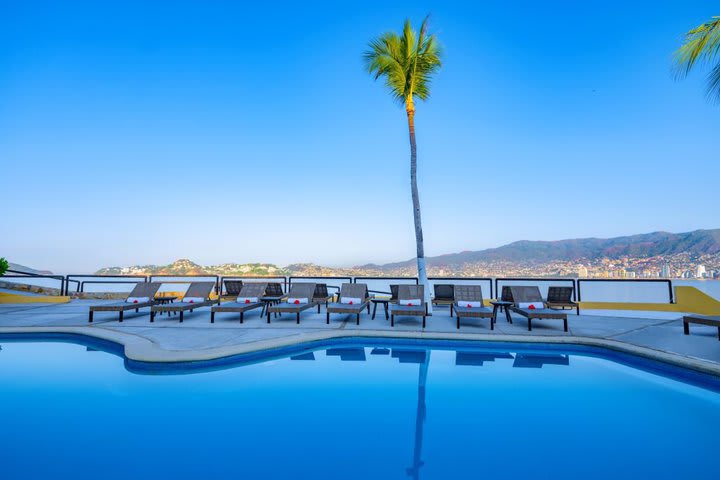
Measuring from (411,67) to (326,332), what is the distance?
7095mm

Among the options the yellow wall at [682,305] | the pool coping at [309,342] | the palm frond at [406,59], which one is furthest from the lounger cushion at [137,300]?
the yellow wall at [682,305]

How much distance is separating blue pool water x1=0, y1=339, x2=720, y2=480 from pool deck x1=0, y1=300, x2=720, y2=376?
0.34m

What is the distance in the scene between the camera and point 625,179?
21984mm

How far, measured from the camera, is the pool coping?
4.47 metres

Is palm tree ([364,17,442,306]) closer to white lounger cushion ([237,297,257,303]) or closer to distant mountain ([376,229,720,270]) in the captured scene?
white lounger cushion ([237,297,257,303])

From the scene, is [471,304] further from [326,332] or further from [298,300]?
[298,300]

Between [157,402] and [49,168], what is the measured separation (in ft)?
73.4

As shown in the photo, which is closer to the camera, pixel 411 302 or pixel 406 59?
pixel 411 302

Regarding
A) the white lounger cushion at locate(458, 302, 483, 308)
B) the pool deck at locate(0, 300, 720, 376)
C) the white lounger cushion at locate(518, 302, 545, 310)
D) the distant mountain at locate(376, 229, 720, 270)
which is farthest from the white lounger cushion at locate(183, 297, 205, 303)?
the distant mountain at locate(376, 229, 720, 270)

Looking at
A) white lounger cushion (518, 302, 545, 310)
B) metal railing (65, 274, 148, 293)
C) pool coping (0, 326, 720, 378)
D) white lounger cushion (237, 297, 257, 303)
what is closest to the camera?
pool coping (0, 326, 720, 378)

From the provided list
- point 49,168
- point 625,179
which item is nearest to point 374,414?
point 49,168

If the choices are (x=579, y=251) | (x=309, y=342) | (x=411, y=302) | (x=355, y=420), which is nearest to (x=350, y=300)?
(x=411, y=302)

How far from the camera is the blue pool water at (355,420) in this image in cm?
248

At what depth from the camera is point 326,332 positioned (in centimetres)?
611
